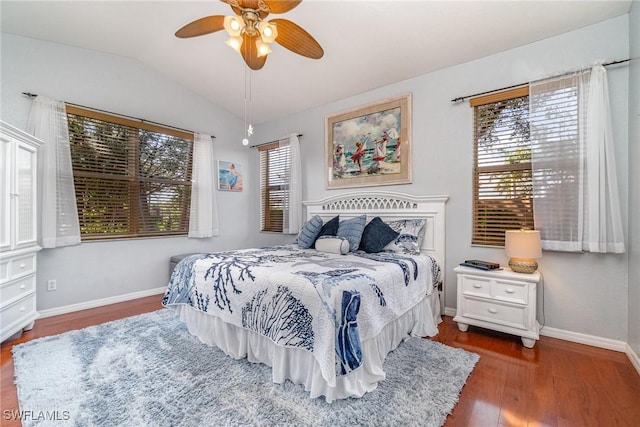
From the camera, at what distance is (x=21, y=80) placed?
9.62 feet

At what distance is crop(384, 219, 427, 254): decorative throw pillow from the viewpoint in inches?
116

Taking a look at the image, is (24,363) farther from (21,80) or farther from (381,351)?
(21,80)

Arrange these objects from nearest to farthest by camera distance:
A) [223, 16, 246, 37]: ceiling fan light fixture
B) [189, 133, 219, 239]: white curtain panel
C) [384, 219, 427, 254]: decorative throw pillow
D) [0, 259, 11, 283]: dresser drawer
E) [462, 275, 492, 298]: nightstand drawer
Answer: [223, 16, 246, 37]: ceiling fan light fixture
[0, 259, 11, 283]: dresser drawer
[462, 275, 492, 298]: nightstand drawer
[384, 219, 427, 254]: decorative throw pillow
[189, 133, 219, 239]: white curtain panel

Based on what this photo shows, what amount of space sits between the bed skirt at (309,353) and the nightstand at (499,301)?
334 mm

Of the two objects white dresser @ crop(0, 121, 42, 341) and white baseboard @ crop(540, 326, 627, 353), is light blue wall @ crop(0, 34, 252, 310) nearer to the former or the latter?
white dresser @ crop(0, 121, 42, 341)

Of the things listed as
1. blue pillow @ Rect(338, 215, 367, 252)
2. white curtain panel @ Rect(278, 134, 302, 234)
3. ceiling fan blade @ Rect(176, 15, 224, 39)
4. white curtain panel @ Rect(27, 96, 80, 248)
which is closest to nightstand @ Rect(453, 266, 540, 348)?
blue pillow @ Rect(338, 215, 367, 252)

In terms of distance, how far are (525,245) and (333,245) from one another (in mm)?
1732

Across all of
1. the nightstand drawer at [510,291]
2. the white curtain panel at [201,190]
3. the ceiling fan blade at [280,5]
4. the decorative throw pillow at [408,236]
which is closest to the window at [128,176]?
the white curtain panel at [201,190]

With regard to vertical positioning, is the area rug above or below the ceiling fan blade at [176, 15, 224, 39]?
below

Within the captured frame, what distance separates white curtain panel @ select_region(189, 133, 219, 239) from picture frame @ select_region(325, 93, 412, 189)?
74.4 inches

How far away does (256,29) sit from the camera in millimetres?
2012

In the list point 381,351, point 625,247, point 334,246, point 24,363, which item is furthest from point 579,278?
point 24,363

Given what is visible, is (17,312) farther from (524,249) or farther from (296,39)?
(524,249)

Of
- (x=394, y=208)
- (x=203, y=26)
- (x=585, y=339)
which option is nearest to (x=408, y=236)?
(x=394, y=208)
